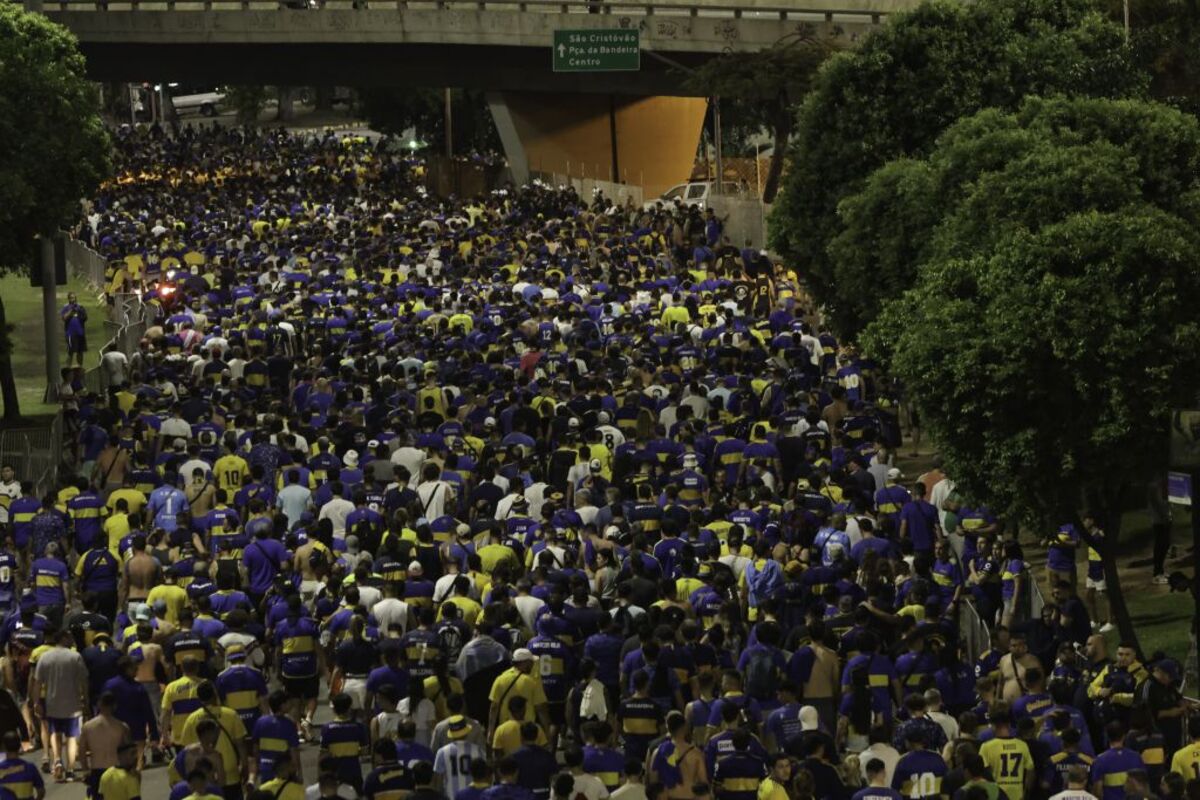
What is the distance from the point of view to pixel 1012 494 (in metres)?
22.3

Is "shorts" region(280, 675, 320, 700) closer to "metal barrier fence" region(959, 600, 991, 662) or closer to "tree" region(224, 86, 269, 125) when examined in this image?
"metal barrier fence" region(959, 600, 991, 662)

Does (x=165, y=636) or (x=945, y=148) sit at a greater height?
(x=945, y=148)

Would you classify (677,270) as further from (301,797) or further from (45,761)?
(301,797)

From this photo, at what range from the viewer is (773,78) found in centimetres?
5662

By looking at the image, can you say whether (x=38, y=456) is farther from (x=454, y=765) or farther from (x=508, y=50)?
(x=508, y=50)

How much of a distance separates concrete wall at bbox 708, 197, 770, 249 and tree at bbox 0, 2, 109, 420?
15.9 meters

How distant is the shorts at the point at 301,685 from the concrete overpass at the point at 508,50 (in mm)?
41852

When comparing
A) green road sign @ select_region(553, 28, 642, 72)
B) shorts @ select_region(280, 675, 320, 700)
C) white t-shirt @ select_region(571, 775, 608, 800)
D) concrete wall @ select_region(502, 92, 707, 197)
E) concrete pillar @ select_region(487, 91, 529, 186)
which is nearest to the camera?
white t-shirt @ select_region(571, 775, 608, 800)

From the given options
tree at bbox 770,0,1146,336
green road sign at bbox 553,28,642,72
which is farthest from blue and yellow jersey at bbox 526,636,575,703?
green road sign at bbox 553,28,642,72

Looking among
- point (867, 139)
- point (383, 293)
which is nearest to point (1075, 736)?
point (867, 139)

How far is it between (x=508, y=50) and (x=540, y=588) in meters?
47.8

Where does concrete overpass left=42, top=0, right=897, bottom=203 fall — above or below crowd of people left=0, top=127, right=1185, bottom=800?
above

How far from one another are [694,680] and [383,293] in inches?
827

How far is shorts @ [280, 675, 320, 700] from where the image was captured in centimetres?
2025
